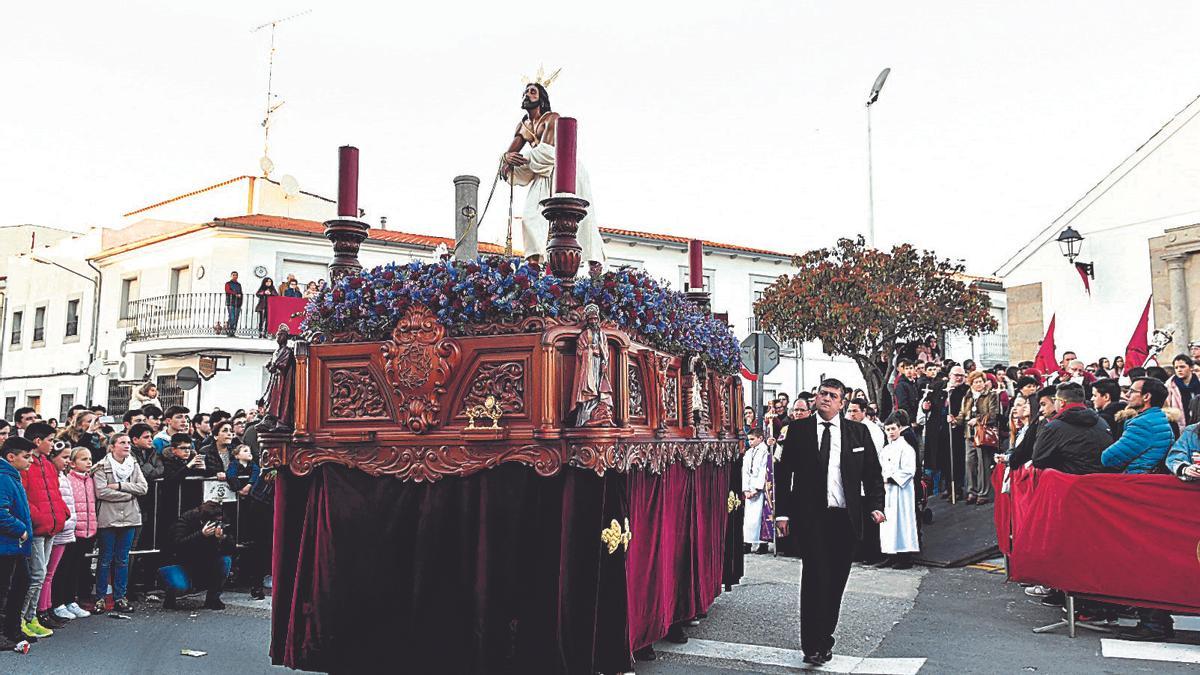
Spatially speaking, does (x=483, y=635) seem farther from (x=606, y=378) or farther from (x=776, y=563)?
(x=776, y=563)

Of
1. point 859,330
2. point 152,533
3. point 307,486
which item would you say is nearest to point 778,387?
point 859,330

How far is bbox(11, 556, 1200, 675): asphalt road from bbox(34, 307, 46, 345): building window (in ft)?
116

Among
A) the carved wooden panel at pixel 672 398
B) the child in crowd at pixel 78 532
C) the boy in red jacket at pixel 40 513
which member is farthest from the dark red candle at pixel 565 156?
the child in crowd at pixel 78 532

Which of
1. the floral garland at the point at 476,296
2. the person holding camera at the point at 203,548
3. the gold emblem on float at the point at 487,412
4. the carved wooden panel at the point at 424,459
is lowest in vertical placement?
the person holding camera at the point at 203,548

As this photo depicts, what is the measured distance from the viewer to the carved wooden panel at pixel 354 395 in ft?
→ 18.4

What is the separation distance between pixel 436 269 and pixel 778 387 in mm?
35559

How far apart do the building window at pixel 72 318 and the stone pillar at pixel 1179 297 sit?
117 ft

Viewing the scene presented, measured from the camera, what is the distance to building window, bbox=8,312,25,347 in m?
41.3

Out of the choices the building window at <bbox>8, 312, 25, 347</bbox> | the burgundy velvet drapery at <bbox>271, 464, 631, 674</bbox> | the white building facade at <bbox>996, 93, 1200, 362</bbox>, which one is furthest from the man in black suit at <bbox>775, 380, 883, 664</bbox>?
the building window at <bbox>8, 312, 25, 347</bbox>

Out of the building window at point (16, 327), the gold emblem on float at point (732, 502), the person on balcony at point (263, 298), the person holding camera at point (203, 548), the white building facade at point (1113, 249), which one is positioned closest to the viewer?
the gold emblem on float at point (732, 502)

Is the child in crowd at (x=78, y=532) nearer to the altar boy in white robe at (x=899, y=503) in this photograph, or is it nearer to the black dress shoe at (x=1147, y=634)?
the altar boy in white robe at (x=899, y=503)

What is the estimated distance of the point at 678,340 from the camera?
6.57 meters

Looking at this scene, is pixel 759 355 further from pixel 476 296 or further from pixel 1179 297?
pixel 1179 297

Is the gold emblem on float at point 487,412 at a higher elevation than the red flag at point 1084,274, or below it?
below
